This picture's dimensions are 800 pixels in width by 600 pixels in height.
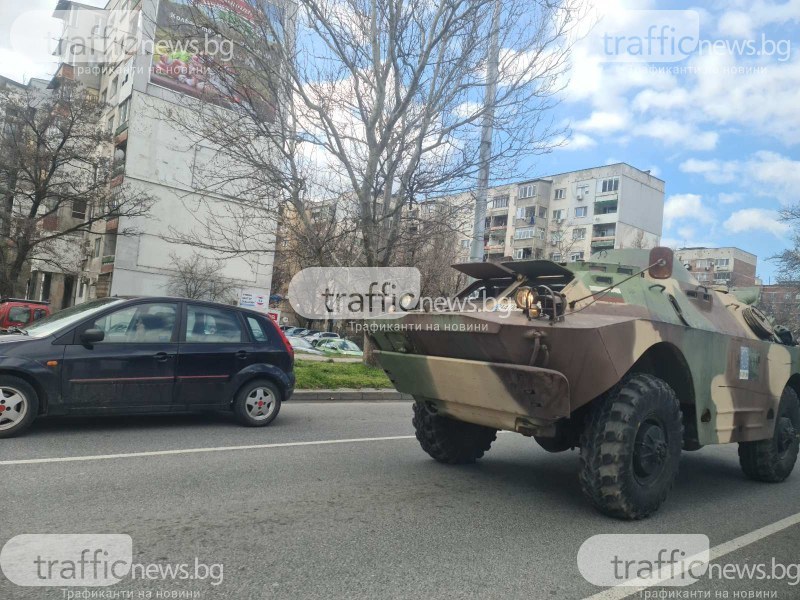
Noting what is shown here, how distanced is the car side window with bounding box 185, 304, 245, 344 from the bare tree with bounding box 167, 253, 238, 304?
2938 cm

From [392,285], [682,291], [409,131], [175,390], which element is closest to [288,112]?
[409,131]

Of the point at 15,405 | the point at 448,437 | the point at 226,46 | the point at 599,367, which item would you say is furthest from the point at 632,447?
the point at 226,46

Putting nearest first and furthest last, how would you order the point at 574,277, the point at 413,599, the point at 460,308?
the point at 413,599
the point at 574,277
the point at 460,308

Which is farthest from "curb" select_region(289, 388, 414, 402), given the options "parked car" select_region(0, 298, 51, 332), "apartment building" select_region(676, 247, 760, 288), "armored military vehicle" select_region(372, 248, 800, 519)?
"apartment building" select_region(676, 247, 760, 288)

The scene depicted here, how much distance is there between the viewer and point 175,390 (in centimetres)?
745

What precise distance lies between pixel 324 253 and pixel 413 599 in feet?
36.4

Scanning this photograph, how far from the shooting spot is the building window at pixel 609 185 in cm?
6145

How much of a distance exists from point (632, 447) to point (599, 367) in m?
0.69

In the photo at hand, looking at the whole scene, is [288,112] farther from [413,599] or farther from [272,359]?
[413,599]

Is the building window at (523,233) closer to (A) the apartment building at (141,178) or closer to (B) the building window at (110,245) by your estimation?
(A) the apartment building at (141,178)

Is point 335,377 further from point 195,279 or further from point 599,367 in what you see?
point 195,279

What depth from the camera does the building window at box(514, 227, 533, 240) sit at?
63688 mm

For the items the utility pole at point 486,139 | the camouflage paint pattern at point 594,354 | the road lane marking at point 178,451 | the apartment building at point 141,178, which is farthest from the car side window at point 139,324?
the apartment building at point 141,178

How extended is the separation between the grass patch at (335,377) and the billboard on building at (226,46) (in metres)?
5.03
